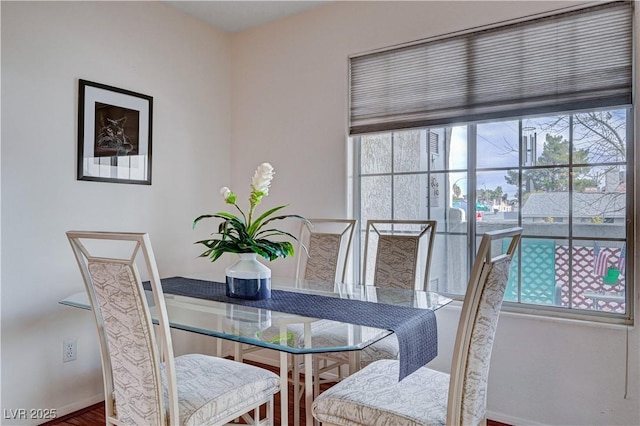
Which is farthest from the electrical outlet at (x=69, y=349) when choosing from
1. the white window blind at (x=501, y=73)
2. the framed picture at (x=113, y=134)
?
the white window blind at (x=501, y=73)

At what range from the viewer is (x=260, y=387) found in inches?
68.9

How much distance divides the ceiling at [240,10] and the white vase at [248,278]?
1946 millimetres

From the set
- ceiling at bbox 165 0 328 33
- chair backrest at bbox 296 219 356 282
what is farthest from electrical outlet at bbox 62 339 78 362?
ceiling at bbox 165 0 328 33

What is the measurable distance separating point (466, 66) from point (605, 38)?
2.24ft

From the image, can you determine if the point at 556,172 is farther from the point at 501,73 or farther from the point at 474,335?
the point at 474,335

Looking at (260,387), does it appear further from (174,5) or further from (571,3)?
(174,5)

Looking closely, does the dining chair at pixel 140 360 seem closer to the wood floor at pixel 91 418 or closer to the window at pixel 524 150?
the wood floor at pixel 91 418

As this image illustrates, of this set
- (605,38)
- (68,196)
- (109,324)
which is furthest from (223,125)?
(605,38)

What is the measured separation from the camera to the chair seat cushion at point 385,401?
1.44 m

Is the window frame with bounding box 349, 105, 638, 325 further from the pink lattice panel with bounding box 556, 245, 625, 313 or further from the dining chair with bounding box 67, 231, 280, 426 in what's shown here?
the dining chair with bounding box 67, 231, 280, 426

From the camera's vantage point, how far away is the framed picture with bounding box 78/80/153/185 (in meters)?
2.54

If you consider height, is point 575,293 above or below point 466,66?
below

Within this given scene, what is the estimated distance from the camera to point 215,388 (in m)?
1.64

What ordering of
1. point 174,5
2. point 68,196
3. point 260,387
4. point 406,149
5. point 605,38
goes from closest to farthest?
1. point 260,387
2. point 605,38
3. point 68,196
4. point 406,149
5. point 174,5
